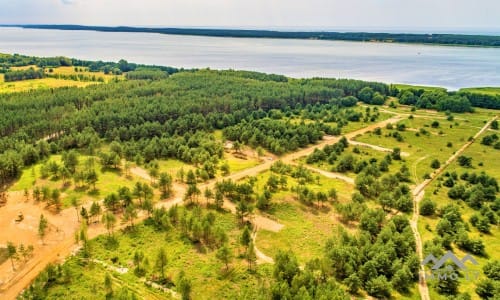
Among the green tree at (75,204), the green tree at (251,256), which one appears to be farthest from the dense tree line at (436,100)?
the green tree at (75,204)

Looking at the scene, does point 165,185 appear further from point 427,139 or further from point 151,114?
point 427,139

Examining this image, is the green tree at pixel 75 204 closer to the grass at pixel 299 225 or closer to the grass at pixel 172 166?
the grass at pixel 172 166

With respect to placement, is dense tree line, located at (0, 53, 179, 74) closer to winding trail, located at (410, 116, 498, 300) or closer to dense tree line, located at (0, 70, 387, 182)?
dense tree line, located at (0, 70, 387, 182)

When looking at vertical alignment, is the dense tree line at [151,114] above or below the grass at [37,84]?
below

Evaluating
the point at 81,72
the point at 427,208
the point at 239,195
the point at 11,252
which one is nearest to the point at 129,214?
the point at 11,252

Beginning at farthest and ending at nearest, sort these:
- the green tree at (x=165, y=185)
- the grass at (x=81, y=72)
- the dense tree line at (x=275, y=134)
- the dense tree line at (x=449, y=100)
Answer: the grass at (x=81, y=72), the dense tree line at (x=449, y=100), the dense tree line at (x=275, y=134), the green tree at (x=165, y=185)

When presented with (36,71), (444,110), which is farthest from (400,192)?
(36,71)
